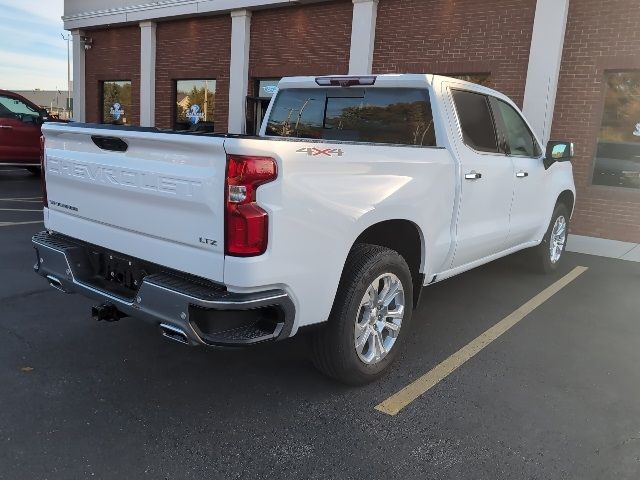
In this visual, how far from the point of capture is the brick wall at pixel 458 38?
31.0 ft

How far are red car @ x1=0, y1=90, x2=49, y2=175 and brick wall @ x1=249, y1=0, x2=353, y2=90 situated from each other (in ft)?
Answer: 17.3

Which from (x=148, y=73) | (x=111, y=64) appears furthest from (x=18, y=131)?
(x=111, y=64)

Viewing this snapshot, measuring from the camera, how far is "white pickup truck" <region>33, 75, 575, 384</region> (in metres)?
2.63

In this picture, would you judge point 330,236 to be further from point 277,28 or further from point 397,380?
point 277,28

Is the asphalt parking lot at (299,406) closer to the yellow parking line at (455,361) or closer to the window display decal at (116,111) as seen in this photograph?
the yellow parking line at (455,361)

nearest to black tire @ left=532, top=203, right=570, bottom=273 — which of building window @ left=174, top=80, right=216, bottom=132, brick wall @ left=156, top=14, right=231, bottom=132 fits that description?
brick wall @ left=156, top=14, right=231, bottom=132

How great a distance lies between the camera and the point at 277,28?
499 inches

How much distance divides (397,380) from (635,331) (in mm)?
2402

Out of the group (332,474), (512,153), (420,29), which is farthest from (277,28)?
(332,474)

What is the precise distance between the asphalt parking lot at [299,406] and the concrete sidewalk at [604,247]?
3.52m

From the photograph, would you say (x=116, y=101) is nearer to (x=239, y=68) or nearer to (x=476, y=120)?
(x=239, y=68)

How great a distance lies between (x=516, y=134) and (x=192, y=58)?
36.8ft

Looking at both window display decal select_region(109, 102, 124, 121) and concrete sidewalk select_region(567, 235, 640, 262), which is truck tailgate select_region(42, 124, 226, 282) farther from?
window display decal select_region(109, 102, 124, 121)

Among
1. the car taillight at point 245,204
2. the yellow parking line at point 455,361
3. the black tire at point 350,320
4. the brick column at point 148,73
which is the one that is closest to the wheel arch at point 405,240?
the black tire at point 350,320
